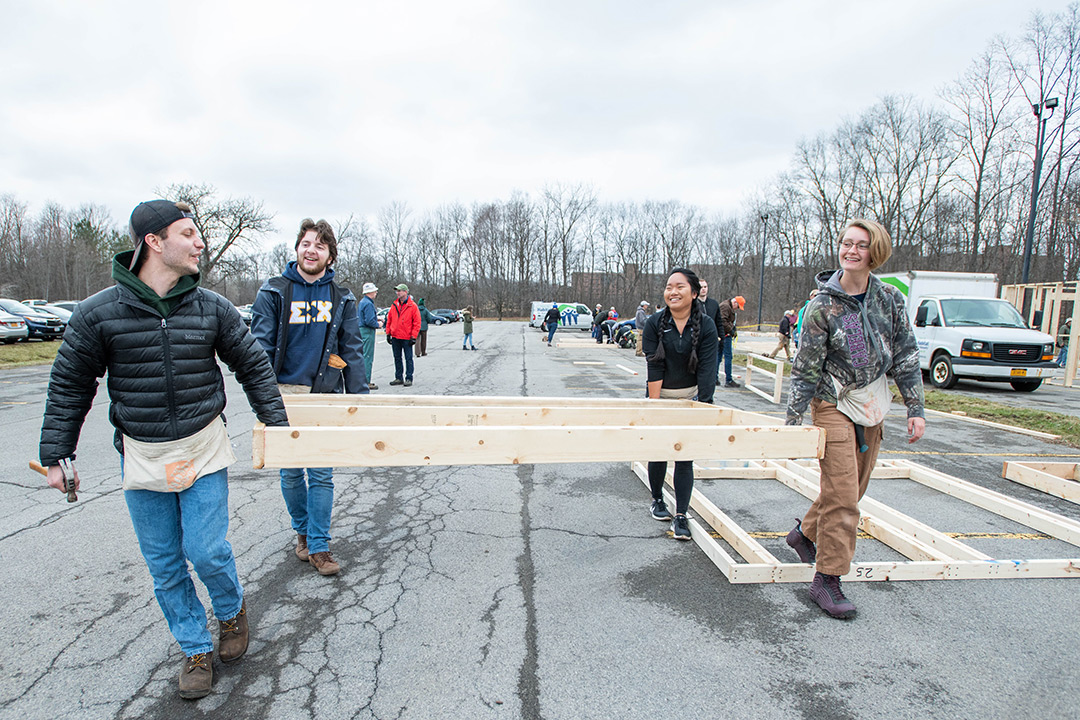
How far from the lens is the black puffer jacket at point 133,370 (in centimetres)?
221

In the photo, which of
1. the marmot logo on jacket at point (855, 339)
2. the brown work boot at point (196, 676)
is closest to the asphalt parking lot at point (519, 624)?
the brown work boot at point (196, 676)

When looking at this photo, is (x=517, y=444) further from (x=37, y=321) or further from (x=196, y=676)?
(x=37, y=321)

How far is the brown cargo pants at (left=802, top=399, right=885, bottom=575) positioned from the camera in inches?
117

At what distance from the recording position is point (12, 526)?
13.4ft

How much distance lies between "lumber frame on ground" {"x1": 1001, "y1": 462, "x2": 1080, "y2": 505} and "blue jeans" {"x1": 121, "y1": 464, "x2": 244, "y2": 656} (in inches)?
269

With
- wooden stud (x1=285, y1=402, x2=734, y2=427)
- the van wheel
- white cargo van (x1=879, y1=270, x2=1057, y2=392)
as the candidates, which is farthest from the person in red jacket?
the van wheel

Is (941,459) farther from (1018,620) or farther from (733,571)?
(733,571)

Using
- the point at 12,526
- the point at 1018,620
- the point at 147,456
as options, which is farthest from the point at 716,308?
the point at 12,526

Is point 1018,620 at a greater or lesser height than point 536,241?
lesser

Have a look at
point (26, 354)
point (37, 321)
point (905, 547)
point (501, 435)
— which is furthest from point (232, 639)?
point (37, 321)

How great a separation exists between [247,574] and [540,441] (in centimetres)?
214

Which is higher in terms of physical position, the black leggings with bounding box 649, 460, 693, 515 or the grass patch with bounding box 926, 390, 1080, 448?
the black leggings with bounding box 649, 460, 693, 515

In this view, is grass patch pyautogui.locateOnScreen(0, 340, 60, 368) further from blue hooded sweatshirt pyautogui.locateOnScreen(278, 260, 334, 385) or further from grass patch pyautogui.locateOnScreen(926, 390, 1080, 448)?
grass patch pyautogui.locateOnScreen(926, 390, 1080, 448)

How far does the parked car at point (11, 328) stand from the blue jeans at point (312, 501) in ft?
75.1
